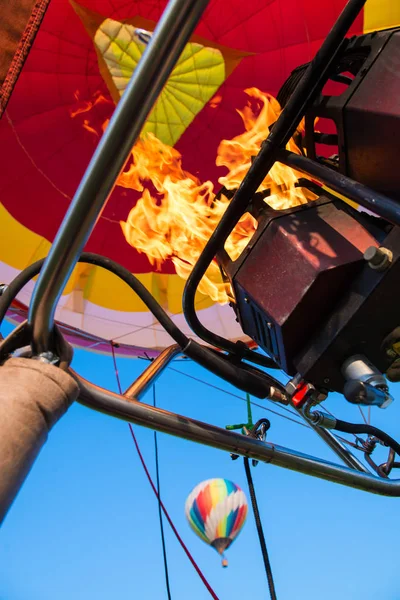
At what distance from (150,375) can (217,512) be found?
9.58 ft

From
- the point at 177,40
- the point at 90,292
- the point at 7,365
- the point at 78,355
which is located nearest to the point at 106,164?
the point at 177,40

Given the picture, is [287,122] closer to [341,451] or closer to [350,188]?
[350,188]

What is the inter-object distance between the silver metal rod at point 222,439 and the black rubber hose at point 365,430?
15cm

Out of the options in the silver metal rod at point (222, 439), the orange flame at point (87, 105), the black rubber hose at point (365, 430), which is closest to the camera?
the silver metal rod at point (222, 439)

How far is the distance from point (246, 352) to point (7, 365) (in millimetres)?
1124

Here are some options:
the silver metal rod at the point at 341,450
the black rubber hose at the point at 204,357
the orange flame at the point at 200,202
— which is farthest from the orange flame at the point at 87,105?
the silver metal rod at the point at 341,450

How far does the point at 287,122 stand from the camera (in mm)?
1514

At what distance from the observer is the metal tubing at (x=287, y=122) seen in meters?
1.42

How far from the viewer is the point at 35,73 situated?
4.21 meters

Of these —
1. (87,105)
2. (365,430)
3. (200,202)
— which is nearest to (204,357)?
(365,430)

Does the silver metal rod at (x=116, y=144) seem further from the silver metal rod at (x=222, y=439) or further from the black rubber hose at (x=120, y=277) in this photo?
the black rubber hose at (x=120, y=277)

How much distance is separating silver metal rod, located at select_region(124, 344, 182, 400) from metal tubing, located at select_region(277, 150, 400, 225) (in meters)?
0.68

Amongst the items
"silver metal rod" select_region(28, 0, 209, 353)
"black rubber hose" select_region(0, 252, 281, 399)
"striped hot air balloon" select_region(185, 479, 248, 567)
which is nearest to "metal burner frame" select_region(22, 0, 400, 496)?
"silver metal rod" select_region(28, 0, 209, 353)

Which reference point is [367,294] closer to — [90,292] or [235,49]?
[235,49]
